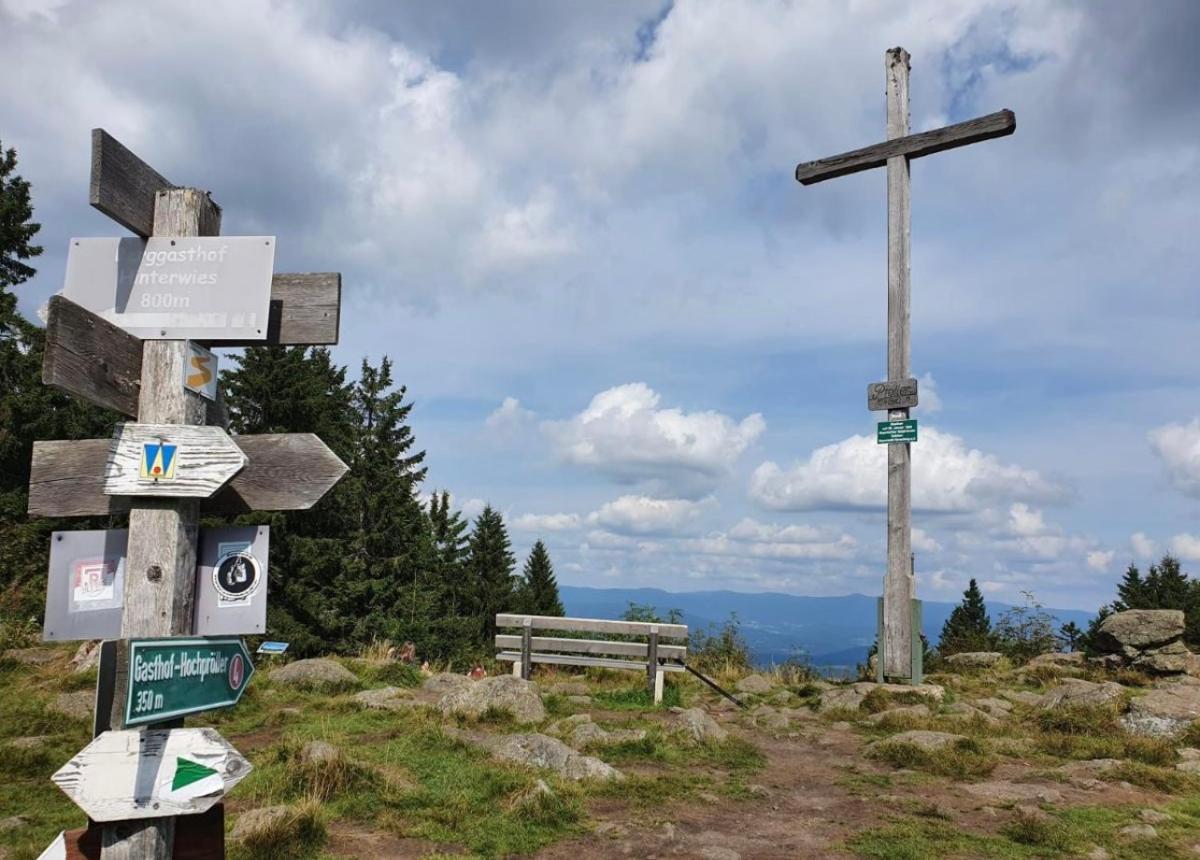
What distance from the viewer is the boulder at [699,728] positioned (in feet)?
29.9

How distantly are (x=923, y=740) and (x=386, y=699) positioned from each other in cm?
628

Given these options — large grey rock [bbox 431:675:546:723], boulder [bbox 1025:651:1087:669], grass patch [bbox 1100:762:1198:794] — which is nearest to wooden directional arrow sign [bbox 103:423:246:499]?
large grey rock [bbox 431:675:546:723]

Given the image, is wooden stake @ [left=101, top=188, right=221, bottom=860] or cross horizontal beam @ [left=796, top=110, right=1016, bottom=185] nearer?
wooden stake @ [left=101, top=188, right=221, bottom=860]

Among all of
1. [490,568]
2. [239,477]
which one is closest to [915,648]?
[239,477]

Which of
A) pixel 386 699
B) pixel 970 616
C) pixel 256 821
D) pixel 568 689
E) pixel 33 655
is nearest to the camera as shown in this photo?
pixel 256 821

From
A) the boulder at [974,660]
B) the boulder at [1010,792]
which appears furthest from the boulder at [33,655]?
the boulder at [974,660]

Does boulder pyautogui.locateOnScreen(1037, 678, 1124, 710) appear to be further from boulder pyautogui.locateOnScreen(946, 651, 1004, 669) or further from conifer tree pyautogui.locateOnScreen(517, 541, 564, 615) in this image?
conifer tree pyautogui.locateOnScreen(517, 541, 564, 615)

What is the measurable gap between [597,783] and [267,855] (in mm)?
2863

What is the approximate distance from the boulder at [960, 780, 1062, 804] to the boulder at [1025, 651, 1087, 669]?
7.25m

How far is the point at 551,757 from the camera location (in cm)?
760

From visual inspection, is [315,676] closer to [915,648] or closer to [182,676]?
[915,648]

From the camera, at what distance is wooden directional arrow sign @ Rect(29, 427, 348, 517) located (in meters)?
Result: 3.46

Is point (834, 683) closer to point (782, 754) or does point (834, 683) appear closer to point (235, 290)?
point (782, 754)

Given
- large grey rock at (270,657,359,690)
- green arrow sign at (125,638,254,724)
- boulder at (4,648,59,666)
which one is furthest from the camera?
boulder at (4,648,59,666)
